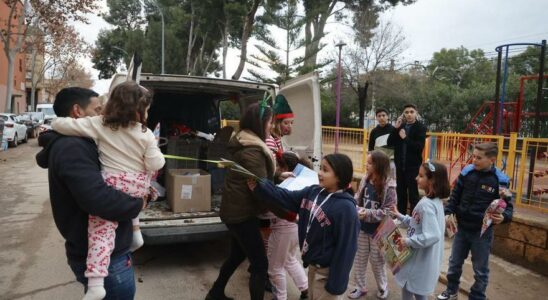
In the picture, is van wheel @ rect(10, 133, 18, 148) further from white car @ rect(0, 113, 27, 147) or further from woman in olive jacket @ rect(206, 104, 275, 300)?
woman in olive jacket @ rect(206, 104, 275, 300)

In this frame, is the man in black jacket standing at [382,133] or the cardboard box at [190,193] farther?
the man in black jacket standing at [382,133]

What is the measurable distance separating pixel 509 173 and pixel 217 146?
13.4ft

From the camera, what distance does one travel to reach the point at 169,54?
30.2 metres

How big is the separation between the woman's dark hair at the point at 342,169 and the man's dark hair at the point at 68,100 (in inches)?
56.4

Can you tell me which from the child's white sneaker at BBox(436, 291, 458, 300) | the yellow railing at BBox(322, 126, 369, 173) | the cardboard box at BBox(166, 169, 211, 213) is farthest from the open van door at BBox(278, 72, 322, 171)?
the yellow railing at BBox(322, 126, 369, 173)

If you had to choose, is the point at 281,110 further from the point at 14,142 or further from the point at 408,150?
the point at 14,142

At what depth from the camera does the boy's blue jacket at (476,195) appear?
11.2 feet

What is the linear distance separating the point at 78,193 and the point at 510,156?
5.48 meters

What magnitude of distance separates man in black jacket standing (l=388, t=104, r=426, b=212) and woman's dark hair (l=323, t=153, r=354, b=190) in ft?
10.4

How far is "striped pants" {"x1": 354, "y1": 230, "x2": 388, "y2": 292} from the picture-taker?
3670 mm

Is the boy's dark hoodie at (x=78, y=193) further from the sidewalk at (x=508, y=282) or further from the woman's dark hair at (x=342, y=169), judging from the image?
the sidewalk at (x=508, y=282)

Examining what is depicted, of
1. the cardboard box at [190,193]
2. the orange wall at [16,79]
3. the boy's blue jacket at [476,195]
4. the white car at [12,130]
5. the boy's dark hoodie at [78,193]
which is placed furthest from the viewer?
the orange wall at [16,79]

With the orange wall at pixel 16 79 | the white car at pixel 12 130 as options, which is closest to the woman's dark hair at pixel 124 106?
the white car at pixel 12 130

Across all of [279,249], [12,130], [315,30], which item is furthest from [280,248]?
[315,30]
